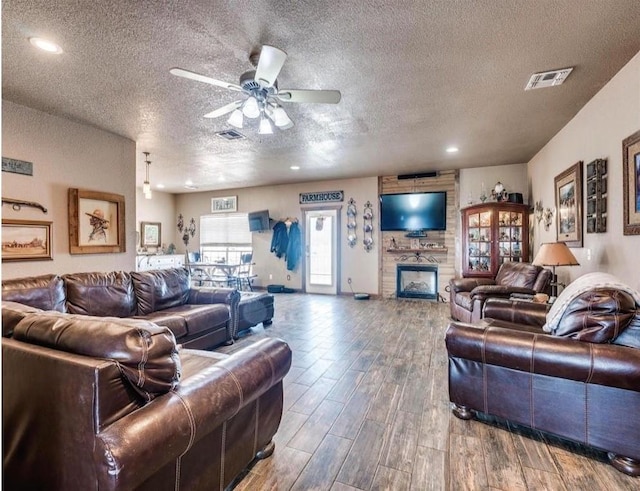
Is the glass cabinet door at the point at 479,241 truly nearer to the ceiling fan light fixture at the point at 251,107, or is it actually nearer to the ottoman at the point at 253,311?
the ottoman at the point at 253,311

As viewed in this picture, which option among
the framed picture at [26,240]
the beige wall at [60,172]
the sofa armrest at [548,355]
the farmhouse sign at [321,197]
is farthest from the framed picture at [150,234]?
the sofa armrest at [548,355]

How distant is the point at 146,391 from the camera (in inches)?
51.4

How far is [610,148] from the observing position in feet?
10.0

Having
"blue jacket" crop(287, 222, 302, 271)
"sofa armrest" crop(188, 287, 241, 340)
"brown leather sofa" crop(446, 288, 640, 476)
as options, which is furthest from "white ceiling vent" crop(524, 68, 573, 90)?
"blue jacket" crop(287, 222, 302, 271)

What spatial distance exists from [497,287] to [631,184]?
1747mm

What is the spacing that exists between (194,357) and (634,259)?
3395 mm

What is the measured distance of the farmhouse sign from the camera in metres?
7.45

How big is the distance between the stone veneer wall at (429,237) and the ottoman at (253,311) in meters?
3.04

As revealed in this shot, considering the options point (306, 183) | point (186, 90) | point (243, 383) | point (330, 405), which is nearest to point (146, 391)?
point (243, 383)

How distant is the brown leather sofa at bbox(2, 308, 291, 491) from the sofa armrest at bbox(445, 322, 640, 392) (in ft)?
4.93

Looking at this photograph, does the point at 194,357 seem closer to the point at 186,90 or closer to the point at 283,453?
the point at 283,453

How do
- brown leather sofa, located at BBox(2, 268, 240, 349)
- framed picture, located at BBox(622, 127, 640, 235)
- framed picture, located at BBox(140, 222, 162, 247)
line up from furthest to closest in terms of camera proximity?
1. framed picture, located at BBox(140, 222, 162, 247)
2. brown leather sofa, located at BBox(2, 268, 240, 349)
3. framed picture, located at BBox(622, 127, 640, 235)

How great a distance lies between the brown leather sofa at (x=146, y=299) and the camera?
9.39ft

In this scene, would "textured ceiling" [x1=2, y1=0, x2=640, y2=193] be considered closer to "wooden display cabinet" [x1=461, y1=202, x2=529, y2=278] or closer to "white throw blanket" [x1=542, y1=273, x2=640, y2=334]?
"wooden display cabinet" [x1=461, y1=202, x2=529, y2=278]
